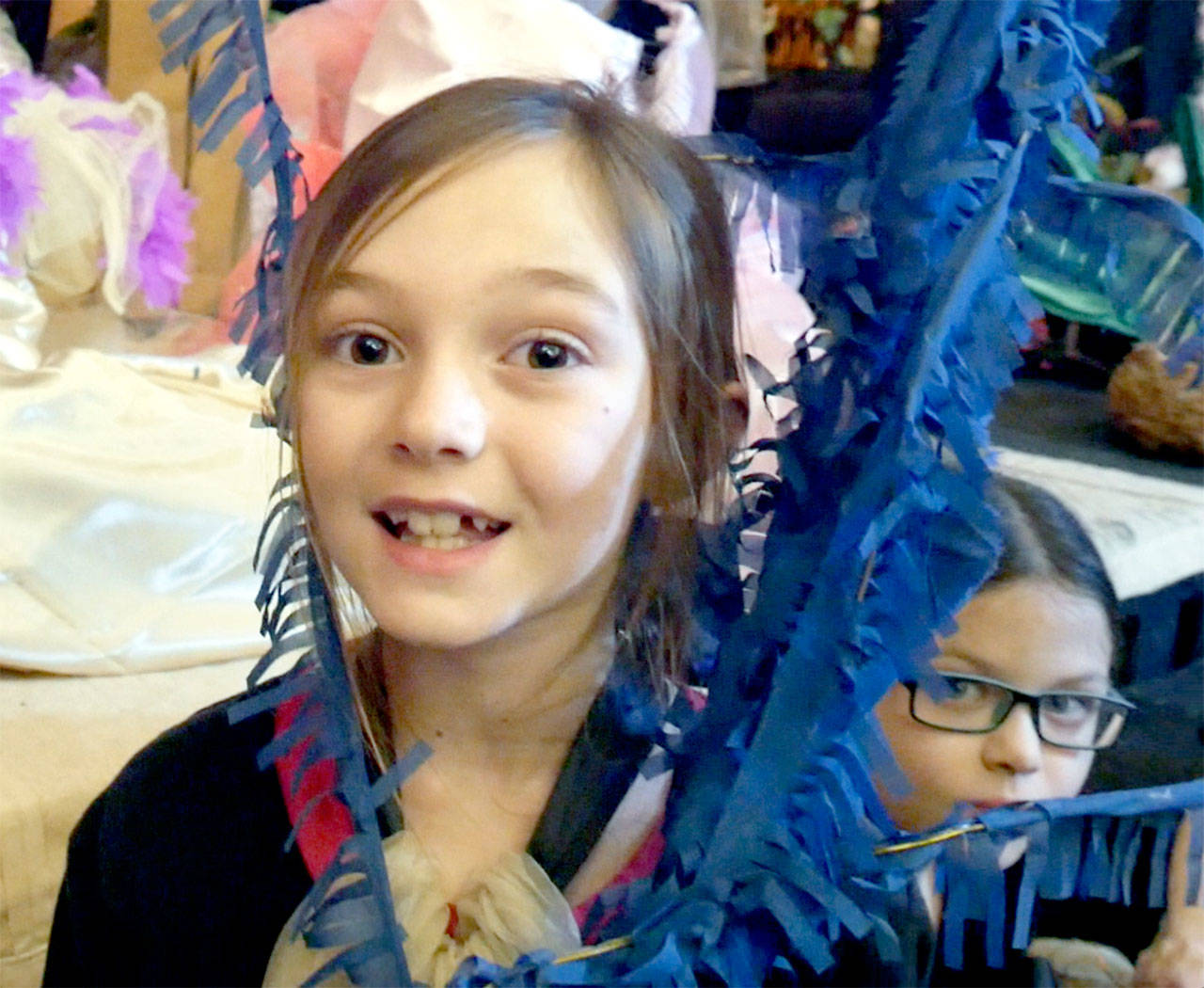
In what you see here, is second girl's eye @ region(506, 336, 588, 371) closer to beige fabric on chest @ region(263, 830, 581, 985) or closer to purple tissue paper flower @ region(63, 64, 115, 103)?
beige fabric on chest @ region(263, 830, 581, 985)

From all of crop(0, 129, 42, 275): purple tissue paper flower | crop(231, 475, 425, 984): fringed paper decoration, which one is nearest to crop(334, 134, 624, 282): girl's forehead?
crop(231, 475, 425, 984): fringed paper decoration

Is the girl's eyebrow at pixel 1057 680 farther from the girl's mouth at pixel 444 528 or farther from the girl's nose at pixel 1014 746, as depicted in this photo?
the girl's mouth at pixel 444 528

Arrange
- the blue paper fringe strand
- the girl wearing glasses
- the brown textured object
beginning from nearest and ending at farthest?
the blue paper fringe strand < the girl wearing glasses < the brown textured object

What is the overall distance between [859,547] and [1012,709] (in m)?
0.18

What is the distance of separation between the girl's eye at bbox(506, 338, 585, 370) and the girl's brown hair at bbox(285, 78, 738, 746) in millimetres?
32

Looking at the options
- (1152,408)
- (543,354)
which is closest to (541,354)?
(543,354)

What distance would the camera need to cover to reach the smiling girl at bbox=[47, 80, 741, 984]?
0.35m

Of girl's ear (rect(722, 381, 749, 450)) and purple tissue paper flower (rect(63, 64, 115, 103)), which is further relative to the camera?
purple tissue paper flower (rect(63, 64, 115, 103))

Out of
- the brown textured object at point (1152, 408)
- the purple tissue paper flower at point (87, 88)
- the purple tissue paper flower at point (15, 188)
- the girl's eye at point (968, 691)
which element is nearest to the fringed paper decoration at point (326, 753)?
the girl's eye at point (968, 691)

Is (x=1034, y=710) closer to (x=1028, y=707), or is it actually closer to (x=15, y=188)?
(x=1028, y=707)

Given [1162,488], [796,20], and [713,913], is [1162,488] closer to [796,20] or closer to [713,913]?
[796,20]

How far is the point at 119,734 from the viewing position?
0.69m

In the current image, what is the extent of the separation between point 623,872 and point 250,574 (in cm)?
55

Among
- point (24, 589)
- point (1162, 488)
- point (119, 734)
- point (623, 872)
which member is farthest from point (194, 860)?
point (1162, 488)
